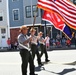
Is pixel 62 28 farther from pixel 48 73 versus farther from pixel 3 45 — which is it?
pixel 3 45

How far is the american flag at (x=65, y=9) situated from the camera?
1139 centimetres

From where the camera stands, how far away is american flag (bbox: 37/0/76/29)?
37.4ft

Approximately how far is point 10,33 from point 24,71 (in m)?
31.1

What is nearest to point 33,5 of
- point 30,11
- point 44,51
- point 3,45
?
point 30,11

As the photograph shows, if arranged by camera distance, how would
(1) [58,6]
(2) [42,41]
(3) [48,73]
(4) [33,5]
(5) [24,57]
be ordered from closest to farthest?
(5) [24,57] → (3) [48,73] → (1) [58,6] → (2) [42,41] → (4) [33,5]

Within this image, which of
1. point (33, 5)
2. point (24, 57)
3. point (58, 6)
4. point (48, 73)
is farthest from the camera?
point (33, 5)

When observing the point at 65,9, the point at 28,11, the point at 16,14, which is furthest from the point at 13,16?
the point at 65,9

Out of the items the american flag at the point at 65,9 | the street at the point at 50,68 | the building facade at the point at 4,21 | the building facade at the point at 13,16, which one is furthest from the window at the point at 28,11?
the american flag at the point at 65,9

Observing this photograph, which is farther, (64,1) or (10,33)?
(10,33)

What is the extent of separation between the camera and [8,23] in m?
40.4

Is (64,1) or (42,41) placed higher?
(64,1)

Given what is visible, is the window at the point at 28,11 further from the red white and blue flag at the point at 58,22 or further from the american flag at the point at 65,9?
the american flag at the point at 65,9

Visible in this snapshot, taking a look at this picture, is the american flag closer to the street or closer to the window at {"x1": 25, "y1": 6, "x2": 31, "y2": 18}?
the street

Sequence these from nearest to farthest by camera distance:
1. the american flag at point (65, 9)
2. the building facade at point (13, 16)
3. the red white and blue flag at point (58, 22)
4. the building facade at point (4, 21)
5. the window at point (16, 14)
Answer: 1. the american flag at point (65, 9)
2. the red white and blue flag at point (58, 22)
3. the building facade at point (13, 16)
4. the window at point (16, 14)
5. the building facade at point (4, 21)
